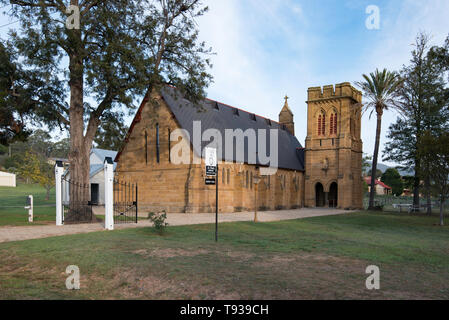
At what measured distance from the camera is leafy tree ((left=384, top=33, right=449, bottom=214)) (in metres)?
32.7

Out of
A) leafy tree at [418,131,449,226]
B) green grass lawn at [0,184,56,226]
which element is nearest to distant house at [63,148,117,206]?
green grass lawn at [0,184,56,226]

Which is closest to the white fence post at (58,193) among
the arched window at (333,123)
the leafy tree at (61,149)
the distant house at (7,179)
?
the arched window at (333,123)

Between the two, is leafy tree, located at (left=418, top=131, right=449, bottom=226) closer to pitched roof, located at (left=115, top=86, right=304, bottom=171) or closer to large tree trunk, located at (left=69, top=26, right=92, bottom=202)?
pitched roof, located at (left=115, top=86, right=304, bottom=171)

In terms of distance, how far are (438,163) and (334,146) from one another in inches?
759

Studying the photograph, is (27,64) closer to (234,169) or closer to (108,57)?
(108,57)

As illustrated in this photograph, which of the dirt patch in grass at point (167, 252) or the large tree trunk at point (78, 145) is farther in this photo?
the large tree trunk at point (78, 145)

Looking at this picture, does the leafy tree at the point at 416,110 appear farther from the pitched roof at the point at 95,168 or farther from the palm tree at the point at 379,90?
the pitched roof at the point at 95,168

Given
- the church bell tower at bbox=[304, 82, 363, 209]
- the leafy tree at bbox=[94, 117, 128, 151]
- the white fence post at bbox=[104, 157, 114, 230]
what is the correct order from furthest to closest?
the church bell tower at bbox=[304, 82, 363, 209] < the leafy tree at bbox=[94, 117, 128, 151] < the white fence post at bbox=[104, 157, 114, 230]

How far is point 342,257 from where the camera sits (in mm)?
10055

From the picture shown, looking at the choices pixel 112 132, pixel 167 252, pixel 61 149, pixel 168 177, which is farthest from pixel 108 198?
pixel 61 149

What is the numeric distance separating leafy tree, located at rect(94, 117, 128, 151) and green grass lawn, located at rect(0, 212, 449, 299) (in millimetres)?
12823

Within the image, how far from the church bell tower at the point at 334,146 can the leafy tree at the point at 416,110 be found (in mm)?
5803

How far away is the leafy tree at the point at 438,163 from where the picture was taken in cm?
2180

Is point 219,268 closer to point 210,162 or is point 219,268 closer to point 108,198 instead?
point 210,162
